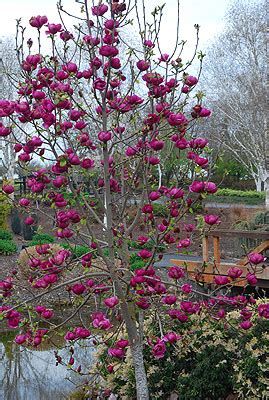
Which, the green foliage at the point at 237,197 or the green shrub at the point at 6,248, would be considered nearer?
the green shrub at the point at 6,248

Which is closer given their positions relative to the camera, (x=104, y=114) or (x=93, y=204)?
(x=104, y=114)

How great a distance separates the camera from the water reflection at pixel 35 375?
5121 millimetres

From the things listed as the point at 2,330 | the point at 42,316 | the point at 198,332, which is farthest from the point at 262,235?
the point at 42,316

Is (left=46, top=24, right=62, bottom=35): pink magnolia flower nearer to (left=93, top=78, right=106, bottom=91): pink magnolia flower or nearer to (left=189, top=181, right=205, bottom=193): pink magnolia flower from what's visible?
(left=93, top=78, right=106, bottom=91): pink magnolia flower

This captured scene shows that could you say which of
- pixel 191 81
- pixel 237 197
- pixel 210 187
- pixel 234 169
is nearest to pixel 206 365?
pixel 210 187

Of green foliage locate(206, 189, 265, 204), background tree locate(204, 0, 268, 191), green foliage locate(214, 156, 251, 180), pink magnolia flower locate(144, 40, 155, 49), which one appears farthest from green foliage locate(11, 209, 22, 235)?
green foliage locate(214, 156, 251, 180)

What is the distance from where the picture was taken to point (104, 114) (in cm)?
317

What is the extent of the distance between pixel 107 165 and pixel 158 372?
1560 millimetres

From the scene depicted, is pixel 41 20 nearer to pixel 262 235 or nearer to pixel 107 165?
pixel 107 165

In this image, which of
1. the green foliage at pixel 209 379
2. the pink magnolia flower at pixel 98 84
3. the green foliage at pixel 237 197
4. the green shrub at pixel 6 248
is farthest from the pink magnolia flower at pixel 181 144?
the green foliage at pixel 237 197

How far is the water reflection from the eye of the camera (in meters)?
5.12

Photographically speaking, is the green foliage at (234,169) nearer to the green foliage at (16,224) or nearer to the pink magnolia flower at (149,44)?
the green foliage at (16,224)

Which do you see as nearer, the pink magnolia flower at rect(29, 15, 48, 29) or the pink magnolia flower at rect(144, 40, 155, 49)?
the pink magnolia flower at rect(29, 15, 48, 29)

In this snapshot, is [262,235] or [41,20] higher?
[41,20]
